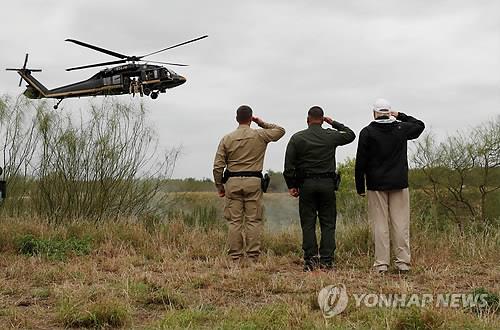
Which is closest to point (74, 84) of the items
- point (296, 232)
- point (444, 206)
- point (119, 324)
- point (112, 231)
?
point (112, 231)

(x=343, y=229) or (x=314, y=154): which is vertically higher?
(x=314, y=154)

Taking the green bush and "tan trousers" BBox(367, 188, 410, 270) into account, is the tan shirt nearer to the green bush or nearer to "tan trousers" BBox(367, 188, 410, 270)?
"tan trousers" BBox(367, 188, 410, 270)

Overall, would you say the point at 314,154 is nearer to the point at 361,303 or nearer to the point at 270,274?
the point at 270,274

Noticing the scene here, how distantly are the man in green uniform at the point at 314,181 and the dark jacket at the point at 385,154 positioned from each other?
359 mm

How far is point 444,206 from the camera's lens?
24.9 m

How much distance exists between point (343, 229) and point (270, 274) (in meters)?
2.34

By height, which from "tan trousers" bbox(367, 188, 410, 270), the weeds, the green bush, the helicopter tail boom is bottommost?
the weeds

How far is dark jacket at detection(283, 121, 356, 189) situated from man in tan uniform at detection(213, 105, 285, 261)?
561 millimetres

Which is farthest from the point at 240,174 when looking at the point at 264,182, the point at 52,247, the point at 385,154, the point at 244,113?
the point at 52,247

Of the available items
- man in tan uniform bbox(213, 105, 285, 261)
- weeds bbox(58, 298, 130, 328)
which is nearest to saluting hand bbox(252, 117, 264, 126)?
man in tan uniform bbox(213, 105, 285, 261)

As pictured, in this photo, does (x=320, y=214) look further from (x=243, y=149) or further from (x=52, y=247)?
(x=52, y=247)

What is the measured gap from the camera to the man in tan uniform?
7848mm

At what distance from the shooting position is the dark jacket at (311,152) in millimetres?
7375

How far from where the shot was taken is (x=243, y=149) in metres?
7.84
